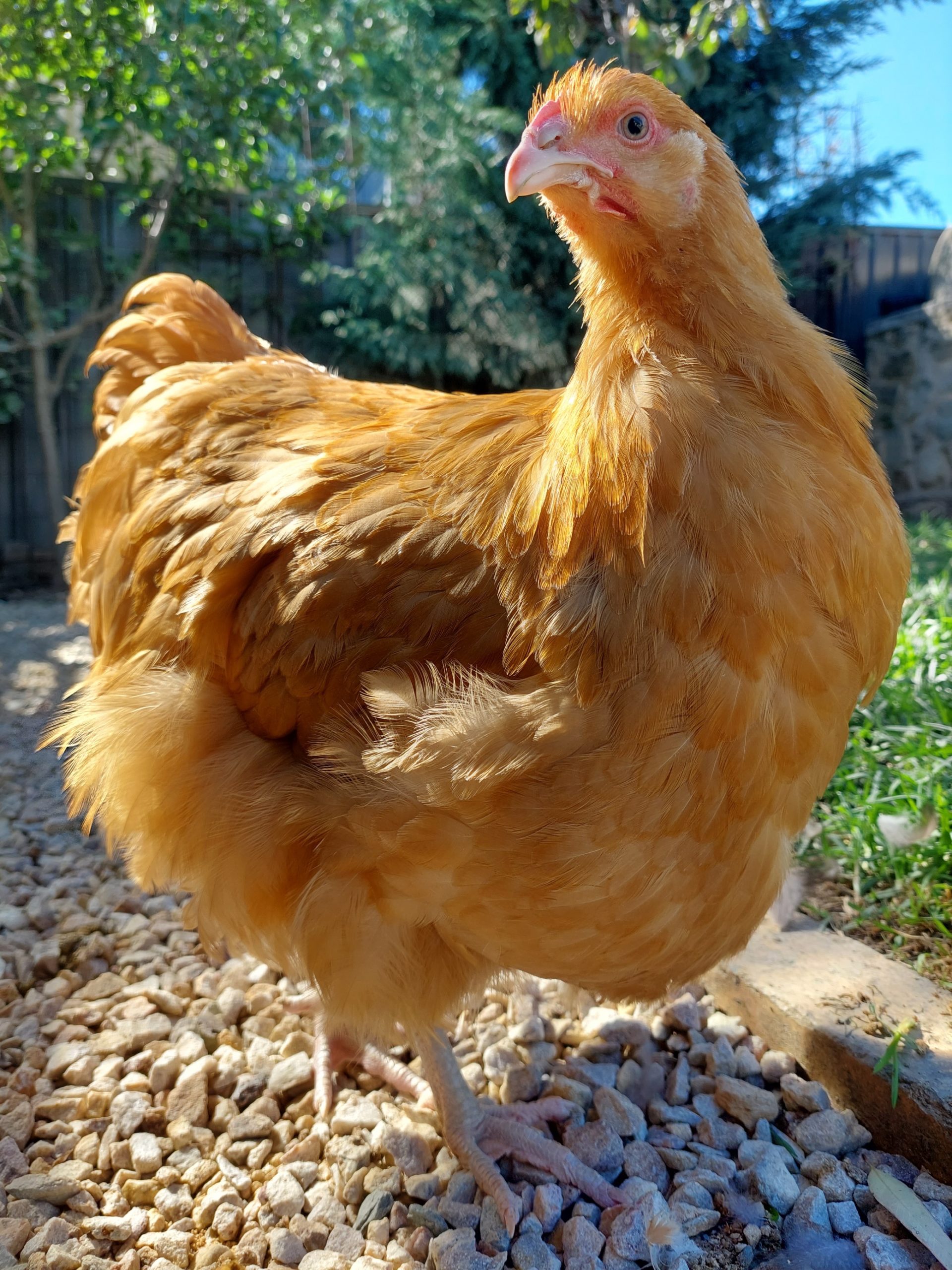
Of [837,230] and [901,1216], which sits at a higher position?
[837,230]

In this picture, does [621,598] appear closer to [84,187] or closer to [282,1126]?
[282,1126]

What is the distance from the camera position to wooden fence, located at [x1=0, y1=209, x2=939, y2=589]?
696cm

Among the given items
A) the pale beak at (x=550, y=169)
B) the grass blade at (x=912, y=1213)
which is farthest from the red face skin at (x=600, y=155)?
the grass blade at (x=912, y=1213)

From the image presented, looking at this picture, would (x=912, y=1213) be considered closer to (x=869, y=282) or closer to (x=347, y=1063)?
(x=347, y=1063)

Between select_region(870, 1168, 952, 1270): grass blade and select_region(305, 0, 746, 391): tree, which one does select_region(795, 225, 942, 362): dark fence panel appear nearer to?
select_region(305, 0, 746, 391): tree

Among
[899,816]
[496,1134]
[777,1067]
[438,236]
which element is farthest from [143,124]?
[777,1067]

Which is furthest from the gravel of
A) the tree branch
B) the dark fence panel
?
the dark fence panel

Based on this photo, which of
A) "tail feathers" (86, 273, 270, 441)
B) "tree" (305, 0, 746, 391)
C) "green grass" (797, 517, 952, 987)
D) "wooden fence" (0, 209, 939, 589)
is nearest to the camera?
"green grass" (797, 517, 952, 987)

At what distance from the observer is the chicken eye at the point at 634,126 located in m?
1.36

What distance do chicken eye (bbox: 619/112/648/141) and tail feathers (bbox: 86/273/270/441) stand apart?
1.55 meters

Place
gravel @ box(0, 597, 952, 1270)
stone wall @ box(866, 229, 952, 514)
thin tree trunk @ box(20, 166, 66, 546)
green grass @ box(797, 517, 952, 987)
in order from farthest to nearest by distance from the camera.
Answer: stone wall @ box(866, 229, 952, 514)
thin tree trunk @ box(20, 166, 66, 546)
green grass @ box(797, 517, 952, 987)
gravel @ box(0, 597, 952, 1270)

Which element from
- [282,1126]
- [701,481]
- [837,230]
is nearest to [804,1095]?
[282,1126]

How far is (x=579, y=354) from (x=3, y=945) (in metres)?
2.31

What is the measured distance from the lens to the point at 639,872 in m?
1.34
